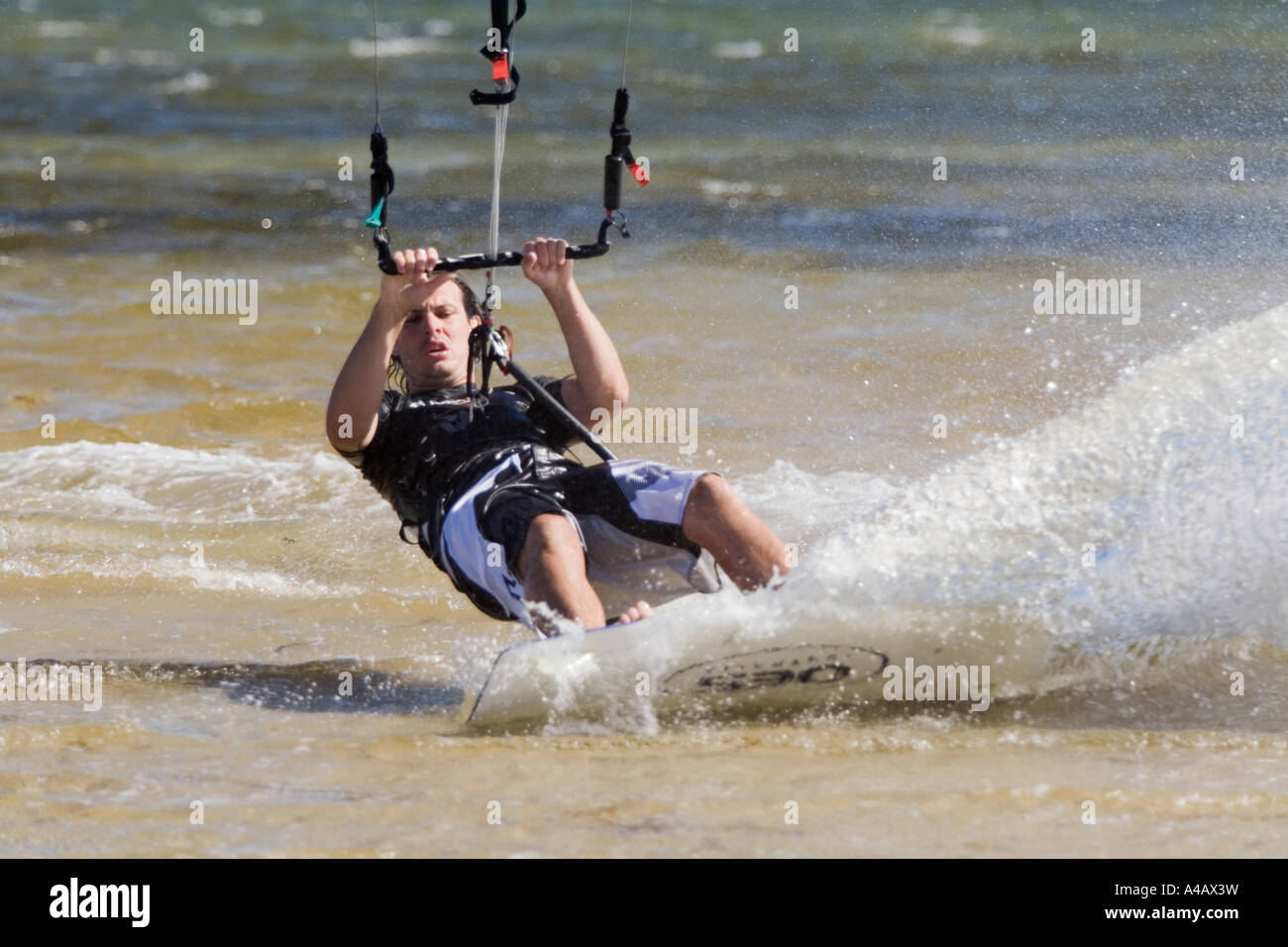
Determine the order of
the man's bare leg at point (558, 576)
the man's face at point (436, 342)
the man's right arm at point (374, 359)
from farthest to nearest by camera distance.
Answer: the man's face at point (436, 342) < the man's right arm at point (374, 359) < the man's bare leg at point (558, 576)

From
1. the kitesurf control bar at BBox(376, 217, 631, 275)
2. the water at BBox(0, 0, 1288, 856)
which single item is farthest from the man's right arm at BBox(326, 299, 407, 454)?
the water at BBox(0, 0, 1288, 856)

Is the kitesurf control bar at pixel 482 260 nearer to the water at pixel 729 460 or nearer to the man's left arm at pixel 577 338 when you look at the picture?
the man's left arm at pixel 577 338

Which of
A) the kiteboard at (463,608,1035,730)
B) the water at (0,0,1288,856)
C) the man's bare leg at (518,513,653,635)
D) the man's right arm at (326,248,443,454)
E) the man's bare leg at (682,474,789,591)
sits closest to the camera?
the water at (0,0,1288,856)

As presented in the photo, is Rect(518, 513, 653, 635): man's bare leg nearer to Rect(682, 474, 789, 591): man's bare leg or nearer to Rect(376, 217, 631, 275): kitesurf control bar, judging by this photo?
Rect(682, 474, 789, 591): man's bare leg

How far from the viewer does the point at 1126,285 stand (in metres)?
9.75

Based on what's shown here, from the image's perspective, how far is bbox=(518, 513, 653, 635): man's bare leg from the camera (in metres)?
4.29

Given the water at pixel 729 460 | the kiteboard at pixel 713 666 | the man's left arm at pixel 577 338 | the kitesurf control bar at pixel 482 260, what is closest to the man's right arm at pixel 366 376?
the kitesurf control bar at pixel 482 260

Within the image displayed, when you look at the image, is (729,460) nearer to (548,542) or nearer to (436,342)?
(436,342)

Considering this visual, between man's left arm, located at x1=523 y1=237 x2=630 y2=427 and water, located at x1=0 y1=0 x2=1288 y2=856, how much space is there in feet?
2.60

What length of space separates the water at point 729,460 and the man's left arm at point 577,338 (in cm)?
79

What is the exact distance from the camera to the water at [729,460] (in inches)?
148

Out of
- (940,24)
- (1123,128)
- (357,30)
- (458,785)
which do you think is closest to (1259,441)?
(458,785)

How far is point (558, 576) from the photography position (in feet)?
14.2

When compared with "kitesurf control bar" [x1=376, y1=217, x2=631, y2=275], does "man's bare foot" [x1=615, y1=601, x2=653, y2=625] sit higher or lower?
lower
